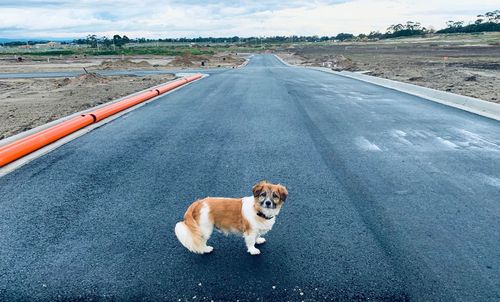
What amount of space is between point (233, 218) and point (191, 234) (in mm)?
560

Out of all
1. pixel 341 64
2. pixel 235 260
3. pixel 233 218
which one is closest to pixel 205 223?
pixel 233 218

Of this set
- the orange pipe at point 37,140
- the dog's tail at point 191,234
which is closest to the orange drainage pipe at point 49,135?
the orange pipe at point 37,140

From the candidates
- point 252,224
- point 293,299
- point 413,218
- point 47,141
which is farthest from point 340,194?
point 47,141

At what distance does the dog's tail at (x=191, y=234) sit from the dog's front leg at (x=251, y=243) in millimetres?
566

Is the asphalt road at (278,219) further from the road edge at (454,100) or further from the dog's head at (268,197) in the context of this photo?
the road edge at (454,100)

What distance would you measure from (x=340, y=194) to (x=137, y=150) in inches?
206

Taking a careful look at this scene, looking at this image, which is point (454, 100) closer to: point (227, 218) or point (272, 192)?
point (272, 192)

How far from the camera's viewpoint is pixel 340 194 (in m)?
6.42

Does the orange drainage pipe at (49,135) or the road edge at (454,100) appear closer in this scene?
the orange drainage pipe at (49,135)

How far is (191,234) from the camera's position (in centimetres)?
441

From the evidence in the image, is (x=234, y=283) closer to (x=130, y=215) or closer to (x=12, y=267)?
(x=130, y=215)

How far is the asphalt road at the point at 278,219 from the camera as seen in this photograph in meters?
4.07

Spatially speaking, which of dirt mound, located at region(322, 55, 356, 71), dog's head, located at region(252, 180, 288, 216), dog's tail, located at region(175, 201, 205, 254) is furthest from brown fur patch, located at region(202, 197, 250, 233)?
dirt mound, located at region(322, 55, 356, 71)

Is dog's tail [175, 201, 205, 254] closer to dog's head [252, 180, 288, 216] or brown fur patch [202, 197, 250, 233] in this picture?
brown fur patch [202, 197, 250, 233]
